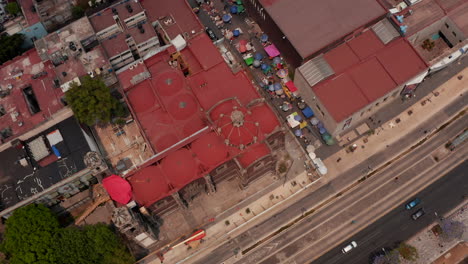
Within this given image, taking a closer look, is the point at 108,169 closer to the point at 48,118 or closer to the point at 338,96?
the point at 48,118

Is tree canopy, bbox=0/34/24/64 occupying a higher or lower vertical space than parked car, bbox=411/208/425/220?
higher

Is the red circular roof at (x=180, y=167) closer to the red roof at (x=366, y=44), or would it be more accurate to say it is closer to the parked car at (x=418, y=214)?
the red roof at (x=366, y=44)

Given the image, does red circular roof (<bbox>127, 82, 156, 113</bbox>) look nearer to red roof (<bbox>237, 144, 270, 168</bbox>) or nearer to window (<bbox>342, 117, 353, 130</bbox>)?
red roof (<bbox>237, 144, 270, 168</bbox>)

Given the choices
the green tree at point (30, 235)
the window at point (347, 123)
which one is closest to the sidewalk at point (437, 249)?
the window at point (347, 123)

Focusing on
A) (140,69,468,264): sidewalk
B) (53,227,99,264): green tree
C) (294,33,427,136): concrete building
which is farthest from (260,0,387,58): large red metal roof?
(53,227,99,264): green tree

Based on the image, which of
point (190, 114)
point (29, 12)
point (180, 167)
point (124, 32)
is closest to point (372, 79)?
point (190, 114)
